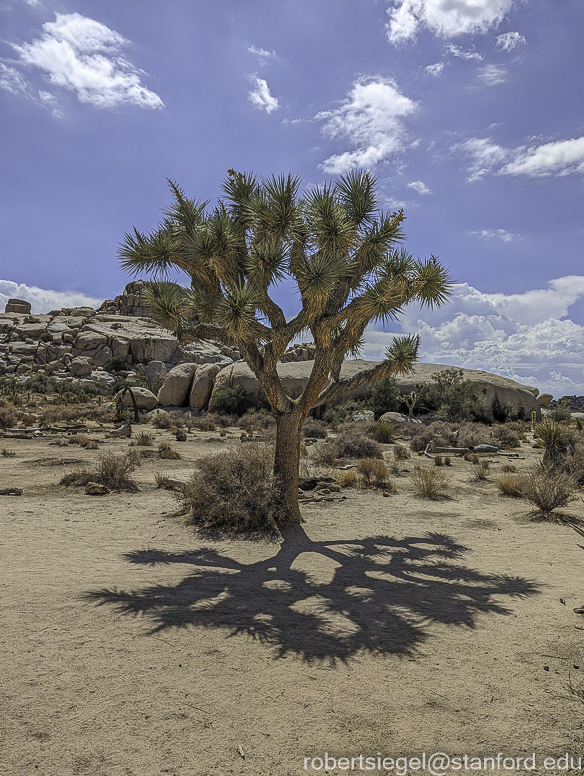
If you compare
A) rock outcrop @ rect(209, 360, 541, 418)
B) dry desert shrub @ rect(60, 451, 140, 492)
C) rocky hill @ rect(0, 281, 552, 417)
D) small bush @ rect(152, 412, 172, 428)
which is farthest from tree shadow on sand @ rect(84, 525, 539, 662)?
rocky hill @ rect(0, 281, 552, 417)

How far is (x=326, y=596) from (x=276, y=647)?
1385mm

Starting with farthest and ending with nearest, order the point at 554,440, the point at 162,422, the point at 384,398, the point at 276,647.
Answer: the point at 384,398 → the point at 162,422 → the point at 554,440 → the point at 276,647

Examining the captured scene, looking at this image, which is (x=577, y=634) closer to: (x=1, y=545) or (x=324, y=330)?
(x=324, y=330)

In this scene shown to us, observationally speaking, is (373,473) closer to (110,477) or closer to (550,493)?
(550,493)

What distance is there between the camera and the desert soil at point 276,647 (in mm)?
2893

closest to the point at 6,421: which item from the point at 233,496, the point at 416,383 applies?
the point at 233,496

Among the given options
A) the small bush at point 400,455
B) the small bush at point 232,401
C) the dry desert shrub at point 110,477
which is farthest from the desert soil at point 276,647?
the small bush at point 232,401

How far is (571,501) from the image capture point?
9.59 m

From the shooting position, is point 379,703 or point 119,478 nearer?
point 379,703

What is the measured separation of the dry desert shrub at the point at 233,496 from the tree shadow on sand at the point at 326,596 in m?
0.93

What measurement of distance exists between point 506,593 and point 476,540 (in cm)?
228

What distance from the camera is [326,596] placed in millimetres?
5410

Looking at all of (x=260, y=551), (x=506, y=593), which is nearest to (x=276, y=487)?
(x=260, y=551)

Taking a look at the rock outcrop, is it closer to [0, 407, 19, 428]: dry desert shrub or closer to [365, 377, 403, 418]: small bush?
[365, 377, 403, 418]: small bush
